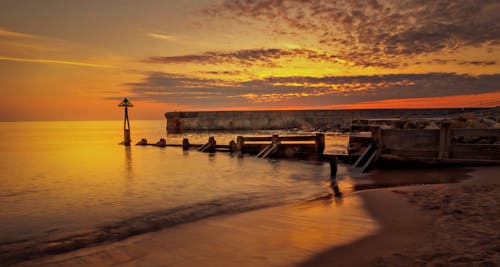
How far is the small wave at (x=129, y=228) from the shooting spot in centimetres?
594

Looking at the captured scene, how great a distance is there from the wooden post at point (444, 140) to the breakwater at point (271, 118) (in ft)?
153

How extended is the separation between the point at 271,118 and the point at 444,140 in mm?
49483

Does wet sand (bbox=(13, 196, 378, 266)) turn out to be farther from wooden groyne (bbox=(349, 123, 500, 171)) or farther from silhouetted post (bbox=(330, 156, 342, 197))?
wooden groyne (bbox=(349, 123, 500, 171))

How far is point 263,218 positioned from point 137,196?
5.41 metres

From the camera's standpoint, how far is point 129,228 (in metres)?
7.20

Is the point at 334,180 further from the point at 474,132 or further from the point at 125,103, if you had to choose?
the point at 125,103

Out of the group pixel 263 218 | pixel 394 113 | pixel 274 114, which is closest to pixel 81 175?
pixel 263 218

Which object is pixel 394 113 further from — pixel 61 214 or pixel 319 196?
pixel 61 214

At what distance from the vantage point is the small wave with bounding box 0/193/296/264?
5941mm

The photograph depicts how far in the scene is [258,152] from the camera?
2070 centimetres

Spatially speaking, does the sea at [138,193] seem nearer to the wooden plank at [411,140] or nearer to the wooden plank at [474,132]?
the wooden plank at [411,140]

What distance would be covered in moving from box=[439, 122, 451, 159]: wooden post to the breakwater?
153ft

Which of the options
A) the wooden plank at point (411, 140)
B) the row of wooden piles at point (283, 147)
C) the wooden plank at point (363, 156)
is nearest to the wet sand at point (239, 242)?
the wooden plank at point (363, 156)

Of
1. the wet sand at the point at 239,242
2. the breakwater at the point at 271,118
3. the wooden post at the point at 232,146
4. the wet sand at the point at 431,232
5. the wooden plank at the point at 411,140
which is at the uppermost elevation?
the breakwater at the point at 271,118
